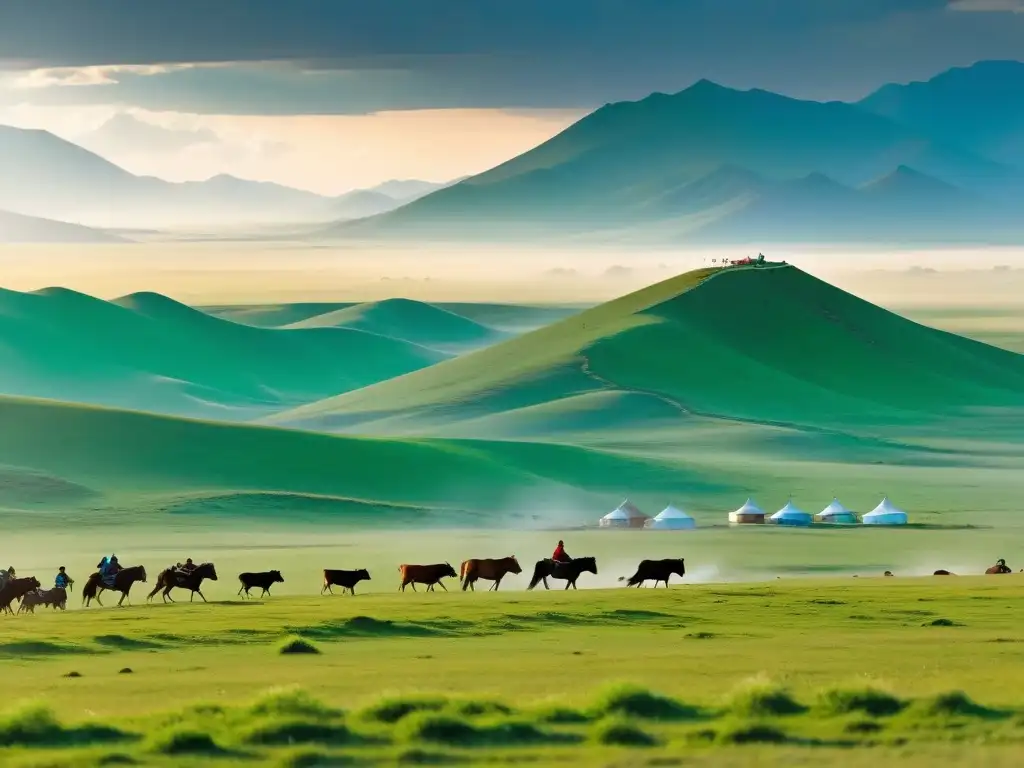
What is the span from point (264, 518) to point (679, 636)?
71.2 m

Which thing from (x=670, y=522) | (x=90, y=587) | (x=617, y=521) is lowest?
(x=90, y=587)

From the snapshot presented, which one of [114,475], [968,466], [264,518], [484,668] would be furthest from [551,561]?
[968,466]

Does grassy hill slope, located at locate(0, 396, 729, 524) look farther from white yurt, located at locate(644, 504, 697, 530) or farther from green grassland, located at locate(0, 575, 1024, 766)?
green grassland, located at locate(0, 575, 1024, 766)

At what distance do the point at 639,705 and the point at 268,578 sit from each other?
2810 centimetres

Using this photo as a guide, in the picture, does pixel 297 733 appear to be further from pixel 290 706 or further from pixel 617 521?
pixel 617 521

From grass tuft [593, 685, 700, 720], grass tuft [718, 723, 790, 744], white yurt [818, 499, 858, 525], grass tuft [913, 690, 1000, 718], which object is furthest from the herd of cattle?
white yurt [818, 499, 858, 525]

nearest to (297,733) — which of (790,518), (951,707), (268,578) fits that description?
(951,707)

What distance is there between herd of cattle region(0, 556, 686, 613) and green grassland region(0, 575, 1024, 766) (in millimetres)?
1762

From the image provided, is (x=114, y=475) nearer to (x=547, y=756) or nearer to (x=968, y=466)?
(x=968, y=466)

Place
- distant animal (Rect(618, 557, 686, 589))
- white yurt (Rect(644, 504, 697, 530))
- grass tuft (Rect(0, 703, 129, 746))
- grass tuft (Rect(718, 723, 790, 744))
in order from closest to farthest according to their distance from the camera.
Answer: grass tuft (Rect(718, 723, 790, 744)) < grass tuft (Rect(0, 703, 129, 746)) < distant animal (Rect(618, 557, 686, 589)) < white yurt (Rect(644, 504, 697, 530))

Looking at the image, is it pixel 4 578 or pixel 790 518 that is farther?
pixel 790 518

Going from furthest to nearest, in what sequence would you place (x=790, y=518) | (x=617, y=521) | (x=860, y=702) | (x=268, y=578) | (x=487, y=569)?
(x=790, y=518) → (x=617, y=521) → (x=487, y=569) → (x=268, y=578) → (x=860, y=702)

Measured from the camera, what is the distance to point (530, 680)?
34.1 m

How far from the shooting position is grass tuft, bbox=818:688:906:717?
27.9 metres
